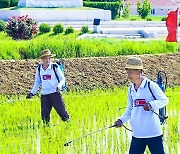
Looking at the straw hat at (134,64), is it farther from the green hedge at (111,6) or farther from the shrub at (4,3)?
the green hedge at (111,6)

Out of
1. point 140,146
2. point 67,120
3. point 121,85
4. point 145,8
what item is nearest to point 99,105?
point 67,120

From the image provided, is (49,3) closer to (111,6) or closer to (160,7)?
(111,6)

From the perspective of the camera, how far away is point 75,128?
9.65 meters

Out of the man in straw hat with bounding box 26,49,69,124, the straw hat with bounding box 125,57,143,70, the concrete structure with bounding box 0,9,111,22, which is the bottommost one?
the concrete structure with bounding box 0,9,111,22

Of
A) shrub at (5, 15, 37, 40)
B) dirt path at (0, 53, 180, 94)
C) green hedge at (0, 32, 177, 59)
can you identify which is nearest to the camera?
dirt path at (0, 53, 180, 94)

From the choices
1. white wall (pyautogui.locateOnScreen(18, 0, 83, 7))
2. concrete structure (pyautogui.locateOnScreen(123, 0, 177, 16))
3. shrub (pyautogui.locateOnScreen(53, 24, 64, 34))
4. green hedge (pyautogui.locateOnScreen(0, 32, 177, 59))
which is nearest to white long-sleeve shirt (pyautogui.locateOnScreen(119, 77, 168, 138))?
green hedge (pyautogui.locateOnScreen(0, 32, 177, 59))

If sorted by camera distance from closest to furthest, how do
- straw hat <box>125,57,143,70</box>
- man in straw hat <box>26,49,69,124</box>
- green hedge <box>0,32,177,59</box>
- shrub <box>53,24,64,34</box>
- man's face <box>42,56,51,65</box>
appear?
straw hat <box>125,57,143,70</box>
man's face <box>42,56,51,65</box>
man in straw hat <box>26,49,69,124</box>
green hedge <box>0,32,177,59</box>
shrub <box>53,24,64,34</box>

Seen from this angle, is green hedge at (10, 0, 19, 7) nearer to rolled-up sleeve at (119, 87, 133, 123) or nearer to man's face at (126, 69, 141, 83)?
rolled-up sleeve at (119, 87, 133, 123)

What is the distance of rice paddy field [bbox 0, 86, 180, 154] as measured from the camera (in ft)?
28.0

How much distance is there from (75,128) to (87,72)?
6697 mm

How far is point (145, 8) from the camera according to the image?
43.9 meters

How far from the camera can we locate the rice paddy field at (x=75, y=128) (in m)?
8.53

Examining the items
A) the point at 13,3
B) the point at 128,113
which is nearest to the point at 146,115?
the point at 128,113

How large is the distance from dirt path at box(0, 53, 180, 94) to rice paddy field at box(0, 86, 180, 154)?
1.86 m
